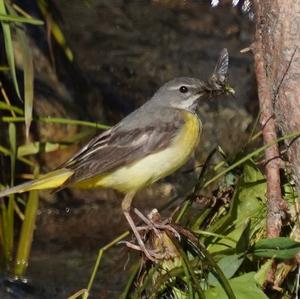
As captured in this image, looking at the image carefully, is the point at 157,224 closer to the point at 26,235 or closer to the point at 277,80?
the point at 277,80

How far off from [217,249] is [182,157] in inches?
51.5

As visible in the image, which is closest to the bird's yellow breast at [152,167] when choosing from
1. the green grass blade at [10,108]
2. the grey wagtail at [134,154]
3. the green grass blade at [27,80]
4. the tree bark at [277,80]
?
the grey wagtail at [134,154]

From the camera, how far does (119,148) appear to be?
536 centimetres

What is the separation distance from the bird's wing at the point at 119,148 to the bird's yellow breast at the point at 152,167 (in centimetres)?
3

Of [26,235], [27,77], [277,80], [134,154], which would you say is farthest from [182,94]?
[277,80]

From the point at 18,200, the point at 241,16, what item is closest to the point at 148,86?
the point at 241,16

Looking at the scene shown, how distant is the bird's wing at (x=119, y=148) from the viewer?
5.31 meters

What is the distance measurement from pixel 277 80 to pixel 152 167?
1.59 metres

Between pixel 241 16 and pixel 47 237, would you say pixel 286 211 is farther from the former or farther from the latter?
pixel 241 16

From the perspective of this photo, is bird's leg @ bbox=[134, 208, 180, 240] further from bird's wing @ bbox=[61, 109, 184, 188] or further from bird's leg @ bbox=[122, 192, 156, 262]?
bird's wing @ bbox=[61, 109, 184, 188]

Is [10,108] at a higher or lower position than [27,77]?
lower

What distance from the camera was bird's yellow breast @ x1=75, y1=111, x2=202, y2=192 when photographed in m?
5.29

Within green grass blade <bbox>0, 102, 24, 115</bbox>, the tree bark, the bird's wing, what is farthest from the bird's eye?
the tree bark

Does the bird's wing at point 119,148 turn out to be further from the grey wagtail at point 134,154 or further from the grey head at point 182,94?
the grey head at point 182,94
